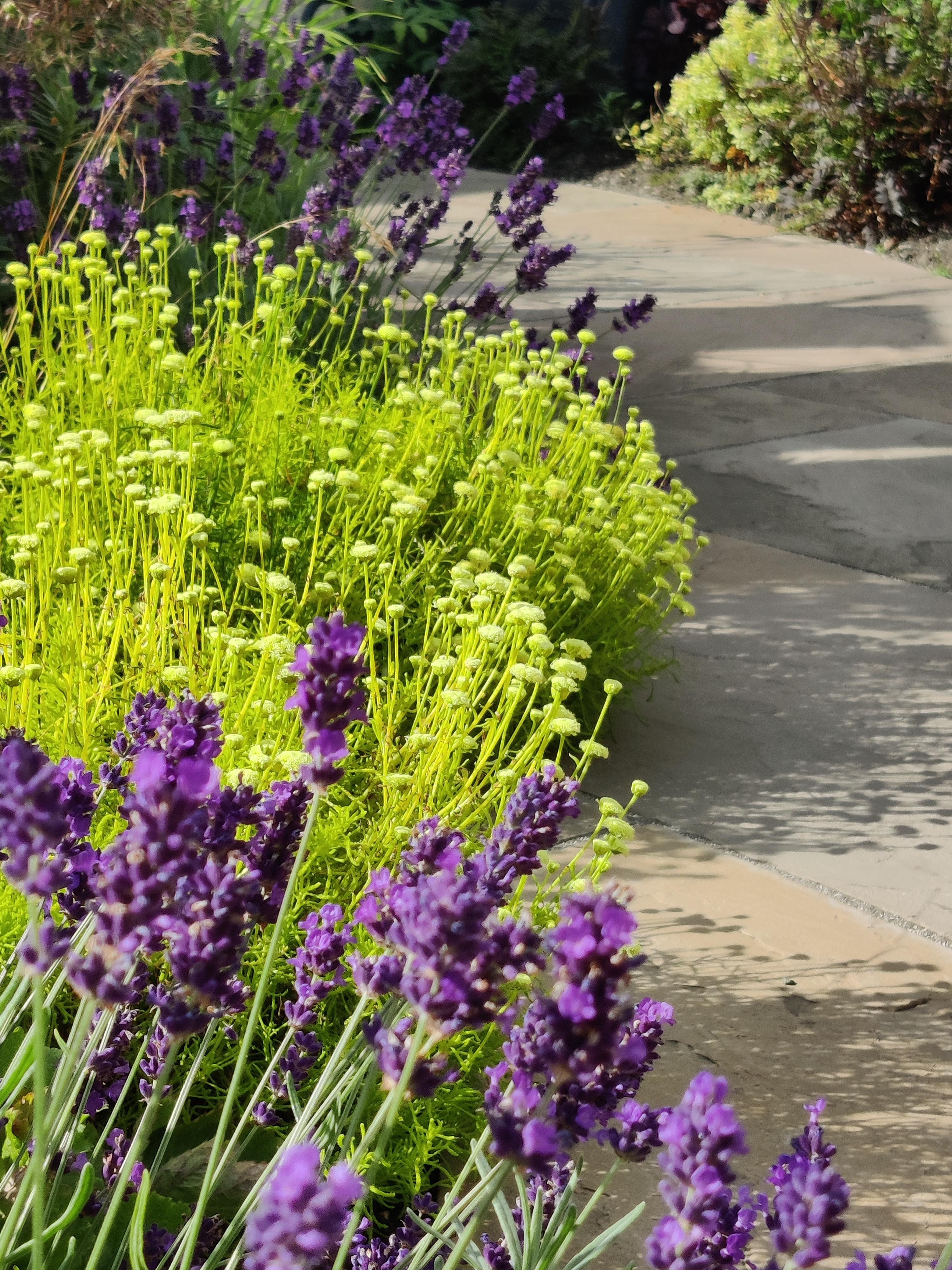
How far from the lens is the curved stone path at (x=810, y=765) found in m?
2.31

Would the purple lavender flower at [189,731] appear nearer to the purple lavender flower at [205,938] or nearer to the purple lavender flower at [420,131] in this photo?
the purple lavender flower at [205,938]

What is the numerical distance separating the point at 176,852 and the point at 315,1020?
2.65 ft

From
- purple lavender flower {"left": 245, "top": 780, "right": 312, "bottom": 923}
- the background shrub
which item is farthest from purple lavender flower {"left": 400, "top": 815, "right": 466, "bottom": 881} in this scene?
the background shrub

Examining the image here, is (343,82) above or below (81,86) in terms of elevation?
above

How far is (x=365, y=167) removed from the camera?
512 cm

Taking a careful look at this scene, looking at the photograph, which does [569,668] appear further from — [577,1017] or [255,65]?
[255,65]

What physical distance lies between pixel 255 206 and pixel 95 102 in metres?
0.78

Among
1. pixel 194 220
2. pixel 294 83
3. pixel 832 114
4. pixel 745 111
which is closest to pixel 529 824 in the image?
pixel 194 220

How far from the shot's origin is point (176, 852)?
91 centimetres

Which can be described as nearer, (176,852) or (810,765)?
(176,852)

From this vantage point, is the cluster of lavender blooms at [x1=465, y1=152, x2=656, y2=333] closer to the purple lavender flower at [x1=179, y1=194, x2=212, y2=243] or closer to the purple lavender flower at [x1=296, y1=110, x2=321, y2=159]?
the purple lavender flower at [x1=296, y1=110, x2=321, y2=159]

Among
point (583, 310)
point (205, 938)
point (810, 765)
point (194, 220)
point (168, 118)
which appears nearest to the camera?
point (205, 938)

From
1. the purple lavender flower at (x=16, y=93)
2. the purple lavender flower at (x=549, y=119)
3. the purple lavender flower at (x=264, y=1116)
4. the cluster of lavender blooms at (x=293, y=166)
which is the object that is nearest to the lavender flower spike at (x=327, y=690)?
the purple lavender flower at (x=264, y=1116)

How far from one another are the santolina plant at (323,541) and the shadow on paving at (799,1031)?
1.45 ft
